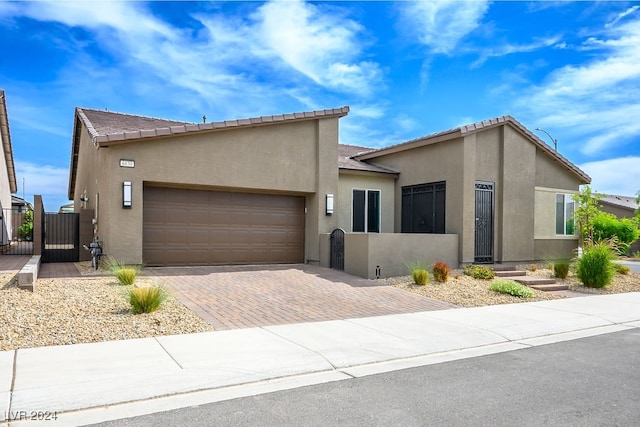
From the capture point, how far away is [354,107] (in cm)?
1605

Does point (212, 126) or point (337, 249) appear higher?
point (212, 126)

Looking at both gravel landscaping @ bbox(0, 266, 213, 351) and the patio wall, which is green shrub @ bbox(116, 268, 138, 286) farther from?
the patio wall

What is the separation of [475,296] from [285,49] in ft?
29.5

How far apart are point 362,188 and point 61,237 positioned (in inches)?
422

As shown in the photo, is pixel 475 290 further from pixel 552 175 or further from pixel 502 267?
pixel 552 175

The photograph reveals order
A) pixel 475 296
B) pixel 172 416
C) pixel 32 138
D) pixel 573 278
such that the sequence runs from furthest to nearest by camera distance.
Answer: pixel 32 138 → pixel 573 278 → pixel 475 296 → pixel 172 416

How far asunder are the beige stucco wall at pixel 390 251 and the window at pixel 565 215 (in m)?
6.03

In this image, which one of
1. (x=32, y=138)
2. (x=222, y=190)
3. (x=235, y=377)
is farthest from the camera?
(x=32, y=138)

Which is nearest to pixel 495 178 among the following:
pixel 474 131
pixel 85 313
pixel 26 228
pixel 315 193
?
pixel 474 131

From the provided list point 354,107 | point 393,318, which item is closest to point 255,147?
point 354,107

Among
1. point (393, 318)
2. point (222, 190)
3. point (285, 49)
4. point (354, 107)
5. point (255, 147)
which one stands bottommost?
point (393, 318)

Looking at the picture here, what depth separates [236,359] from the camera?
6.03 metres

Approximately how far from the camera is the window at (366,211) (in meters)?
17.2

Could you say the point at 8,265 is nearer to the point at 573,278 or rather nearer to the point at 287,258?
the point at 287,258
